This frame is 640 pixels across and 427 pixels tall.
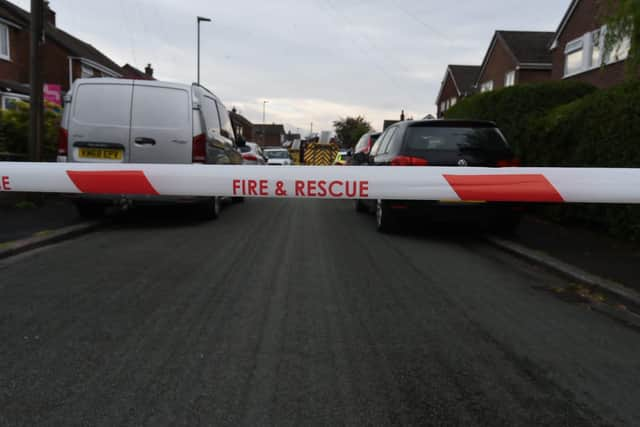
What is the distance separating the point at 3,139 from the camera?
9930 mm

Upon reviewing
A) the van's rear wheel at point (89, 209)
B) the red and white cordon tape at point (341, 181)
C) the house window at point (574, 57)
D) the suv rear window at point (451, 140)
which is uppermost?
the house window at point (574, 57)

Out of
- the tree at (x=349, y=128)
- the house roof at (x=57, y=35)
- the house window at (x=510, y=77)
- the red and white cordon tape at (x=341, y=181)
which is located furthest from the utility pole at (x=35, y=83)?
the tree at (x=349, y=128)

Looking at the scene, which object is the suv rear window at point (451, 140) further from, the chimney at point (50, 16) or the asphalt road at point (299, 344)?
the chimney at point (50, 16)

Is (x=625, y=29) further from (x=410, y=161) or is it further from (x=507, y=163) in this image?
(x=410, y=161)

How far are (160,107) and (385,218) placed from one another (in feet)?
12.9

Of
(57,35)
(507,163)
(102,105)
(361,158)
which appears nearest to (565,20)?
(361,158)

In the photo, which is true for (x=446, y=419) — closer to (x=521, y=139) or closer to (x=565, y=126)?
(x=565, y=126)

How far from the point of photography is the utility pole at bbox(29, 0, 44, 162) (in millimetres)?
9133

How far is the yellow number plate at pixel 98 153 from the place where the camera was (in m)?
7.89

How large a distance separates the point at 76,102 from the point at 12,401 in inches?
256

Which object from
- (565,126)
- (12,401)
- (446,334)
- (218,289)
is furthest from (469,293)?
(565,126)

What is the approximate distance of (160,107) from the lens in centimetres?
826

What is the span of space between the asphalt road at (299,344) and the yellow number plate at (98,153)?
2.21 meters

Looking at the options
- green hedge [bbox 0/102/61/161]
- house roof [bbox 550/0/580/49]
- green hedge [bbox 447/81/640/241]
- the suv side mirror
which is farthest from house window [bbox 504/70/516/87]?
green hedge [bbox 0/102/61/161]
